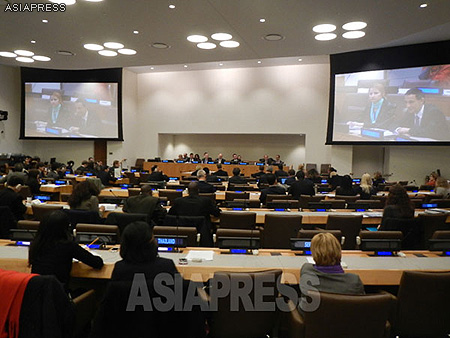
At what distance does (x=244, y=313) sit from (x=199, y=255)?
2.63ft

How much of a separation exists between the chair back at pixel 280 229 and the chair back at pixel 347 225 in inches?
16.8

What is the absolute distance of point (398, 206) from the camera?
404 centimetres

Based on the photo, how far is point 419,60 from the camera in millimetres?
11305

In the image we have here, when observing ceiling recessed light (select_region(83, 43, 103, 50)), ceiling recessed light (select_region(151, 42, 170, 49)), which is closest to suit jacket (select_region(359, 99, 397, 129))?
ceiling recessed light (select_region(151, 42, 170, 49))

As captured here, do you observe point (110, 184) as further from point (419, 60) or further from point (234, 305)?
point (419, 60)

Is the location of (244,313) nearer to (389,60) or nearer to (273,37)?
(273,37)

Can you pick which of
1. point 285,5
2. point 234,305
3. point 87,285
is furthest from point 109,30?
point 234,305

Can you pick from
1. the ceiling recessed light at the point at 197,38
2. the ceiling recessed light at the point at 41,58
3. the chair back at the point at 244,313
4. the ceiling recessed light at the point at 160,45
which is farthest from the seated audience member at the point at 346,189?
the ceiling recessed light at the point at 41,58

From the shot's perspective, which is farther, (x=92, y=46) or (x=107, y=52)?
(x=107, y=52)

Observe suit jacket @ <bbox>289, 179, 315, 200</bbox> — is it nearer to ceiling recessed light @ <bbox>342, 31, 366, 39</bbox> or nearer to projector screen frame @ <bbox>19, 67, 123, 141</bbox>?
ceiling recessed light @ <bbox>342, 31, 366, 39</bbox>

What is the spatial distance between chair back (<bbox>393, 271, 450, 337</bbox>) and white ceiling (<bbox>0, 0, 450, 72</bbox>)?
5.35 meters

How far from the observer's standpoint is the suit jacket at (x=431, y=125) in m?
11.2

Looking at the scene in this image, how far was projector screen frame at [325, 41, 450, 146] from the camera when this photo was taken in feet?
36.2

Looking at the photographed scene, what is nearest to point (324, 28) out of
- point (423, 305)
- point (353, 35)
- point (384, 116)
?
point (353, 35)
